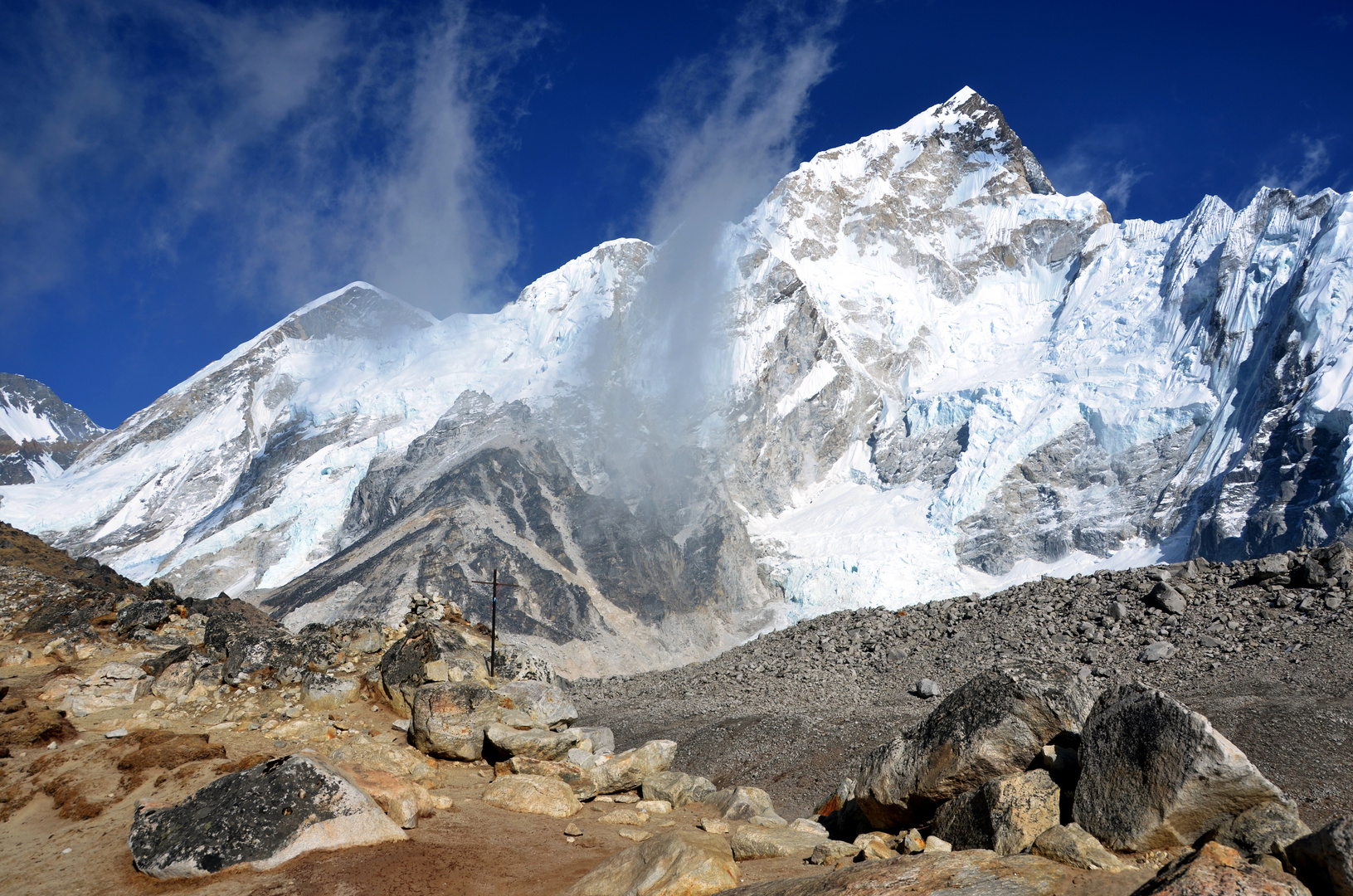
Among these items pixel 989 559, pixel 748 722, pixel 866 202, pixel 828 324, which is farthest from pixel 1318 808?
pixel 866 202

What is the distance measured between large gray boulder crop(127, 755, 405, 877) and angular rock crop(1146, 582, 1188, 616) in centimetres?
2294

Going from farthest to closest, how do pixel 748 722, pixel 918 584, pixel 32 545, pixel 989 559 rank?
pixel 989 559, pixel 918 584, pixel 32 545, pixel 748 722

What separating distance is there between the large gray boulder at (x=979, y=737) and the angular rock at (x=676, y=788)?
5.02 metres

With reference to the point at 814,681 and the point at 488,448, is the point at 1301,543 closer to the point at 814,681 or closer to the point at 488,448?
the point at 814,681

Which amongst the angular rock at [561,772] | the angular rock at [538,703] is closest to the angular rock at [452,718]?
the angular rock at [538,703]

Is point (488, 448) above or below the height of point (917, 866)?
above

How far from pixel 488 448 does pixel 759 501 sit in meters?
51.2

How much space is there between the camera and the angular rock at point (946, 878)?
20.6 ft

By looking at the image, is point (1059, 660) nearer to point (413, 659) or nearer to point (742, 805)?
point (742, 805)

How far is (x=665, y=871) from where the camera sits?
8273 mm

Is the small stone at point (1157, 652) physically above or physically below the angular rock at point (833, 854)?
above

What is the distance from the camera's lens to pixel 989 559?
112562mm

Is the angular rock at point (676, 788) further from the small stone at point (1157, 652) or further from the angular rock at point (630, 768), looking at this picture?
the small stone at point (1157, 652)

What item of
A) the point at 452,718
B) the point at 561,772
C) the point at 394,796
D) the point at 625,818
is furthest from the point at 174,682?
the point at 625,818
